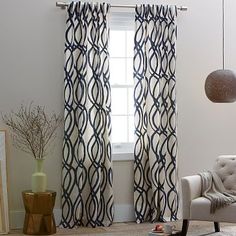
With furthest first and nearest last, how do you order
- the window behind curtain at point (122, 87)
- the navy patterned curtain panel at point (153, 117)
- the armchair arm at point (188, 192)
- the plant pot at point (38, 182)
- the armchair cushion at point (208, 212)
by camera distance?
the window behind curtain at point (122, 87) → the navy patterned curtain panel at point (153, 117) → the plant pot at point (38, 182) → the armchair arm at point (188, 192) → the armchair cushion at point (208, 212)

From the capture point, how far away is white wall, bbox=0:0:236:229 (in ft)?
19.8

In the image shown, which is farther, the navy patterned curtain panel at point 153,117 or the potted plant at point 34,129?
the navy patterned curtain panel at point 153,117

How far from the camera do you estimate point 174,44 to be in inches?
251

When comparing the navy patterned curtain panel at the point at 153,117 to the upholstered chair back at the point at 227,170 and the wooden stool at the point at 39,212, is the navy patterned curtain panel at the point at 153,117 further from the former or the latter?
the wooden stool at the point at 39,212

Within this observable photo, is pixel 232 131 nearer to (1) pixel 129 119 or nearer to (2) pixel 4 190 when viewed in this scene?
(1) pixel 129 119

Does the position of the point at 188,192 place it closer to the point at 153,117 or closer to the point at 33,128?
the point at 153,117

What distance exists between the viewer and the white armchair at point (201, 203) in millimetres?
5113

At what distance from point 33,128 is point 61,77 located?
69 cm

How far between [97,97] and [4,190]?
4.79ft

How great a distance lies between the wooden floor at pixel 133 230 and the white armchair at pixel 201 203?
18.9 inches

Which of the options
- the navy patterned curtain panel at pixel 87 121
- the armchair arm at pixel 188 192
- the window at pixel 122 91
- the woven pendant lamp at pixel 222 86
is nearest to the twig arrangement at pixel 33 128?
the navy patterned curtain panel at pixel 87 121

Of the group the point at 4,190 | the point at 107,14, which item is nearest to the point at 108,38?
the point at 107,14

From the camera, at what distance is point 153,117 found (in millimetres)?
6277

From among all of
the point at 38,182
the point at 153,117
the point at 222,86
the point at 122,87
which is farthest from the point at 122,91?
the point at 38,182
